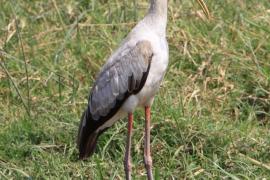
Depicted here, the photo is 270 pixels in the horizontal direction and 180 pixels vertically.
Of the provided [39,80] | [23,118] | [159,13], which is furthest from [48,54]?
[159,13]

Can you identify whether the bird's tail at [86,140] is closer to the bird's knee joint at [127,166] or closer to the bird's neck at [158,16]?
the bird's knee joint at [127,166]

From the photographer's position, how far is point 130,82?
5355 mm

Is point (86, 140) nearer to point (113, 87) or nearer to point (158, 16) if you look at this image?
point (113, 87)

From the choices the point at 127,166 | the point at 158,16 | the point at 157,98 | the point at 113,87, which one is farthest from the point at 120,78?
the point at 157,98

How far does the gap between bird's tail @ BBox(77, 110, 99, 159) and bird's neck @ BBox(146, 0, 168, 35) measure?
78cm

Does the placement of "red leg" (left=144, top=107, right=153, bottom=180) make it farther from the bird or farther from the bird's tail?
the bird's tail

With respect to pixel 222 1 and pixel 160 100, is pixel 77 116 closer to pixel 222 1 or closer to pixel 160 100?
pixel 160 100

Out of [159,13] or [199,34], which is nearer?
[159,13]

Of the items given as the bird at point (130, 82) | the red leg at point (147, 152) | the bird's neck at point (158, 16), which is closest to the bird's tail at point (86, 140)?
the bird at point (130, 82)

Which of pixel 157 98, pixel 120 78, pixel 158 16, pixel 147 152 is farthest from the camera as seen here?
pixel 157 98

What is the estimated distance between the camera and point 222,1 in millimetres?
7840

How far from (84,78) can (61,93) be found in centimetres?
38

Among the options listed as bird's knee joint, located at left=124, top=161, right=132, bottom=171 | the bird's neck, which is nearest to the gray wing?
the bird's neck

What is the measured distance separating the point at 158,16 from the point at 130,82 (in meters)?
0.45
